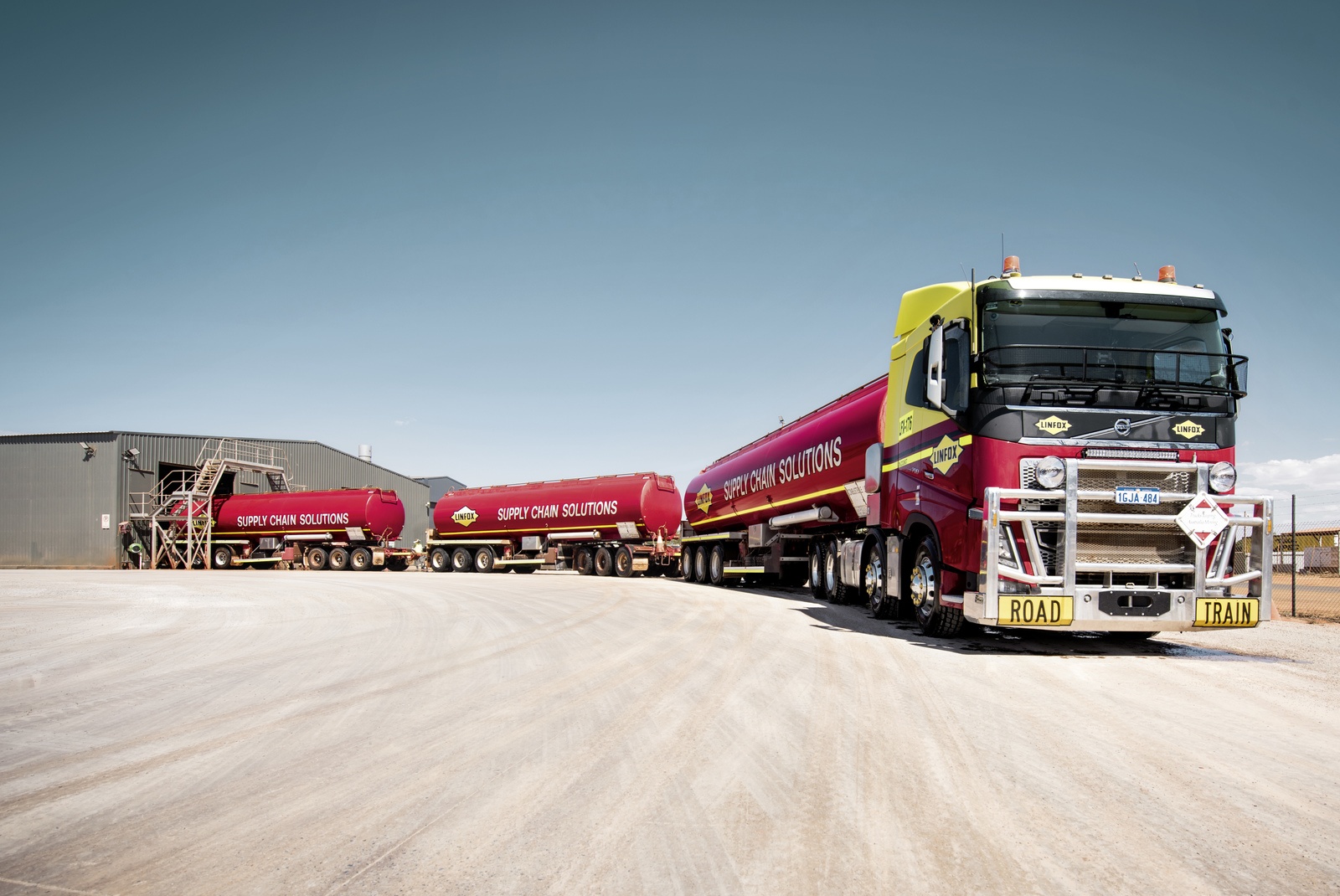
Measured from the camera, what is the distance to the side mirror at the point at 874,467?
1179 centimetres

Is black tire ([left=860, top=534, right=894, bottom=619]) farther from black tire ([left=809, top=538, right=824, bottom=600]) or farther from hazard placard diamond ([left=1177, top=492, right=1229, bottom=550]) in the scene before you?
hazard placard diamond ([left=1177, top=492, right=1229, bottom=550])

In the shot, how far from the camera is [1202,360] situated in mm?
8688

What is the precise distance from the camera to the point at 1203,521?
8.20 meters

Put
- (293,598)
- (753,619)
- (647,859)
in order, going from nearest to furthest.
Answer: (647,859) < (753,619) < (293,598)

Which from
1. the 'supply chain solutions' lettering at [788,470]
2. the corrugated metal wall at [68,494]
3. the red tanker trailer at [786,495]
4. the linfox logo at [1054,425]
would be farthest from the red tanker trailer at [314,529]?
the linfox logo at [1054,425]

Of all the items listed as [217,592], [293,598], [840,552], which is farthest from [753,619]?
[217,592]

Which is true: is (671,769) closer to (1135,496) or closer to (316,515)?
(1135,496)

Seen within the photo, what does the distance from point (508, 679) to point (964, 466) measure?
5.00 m

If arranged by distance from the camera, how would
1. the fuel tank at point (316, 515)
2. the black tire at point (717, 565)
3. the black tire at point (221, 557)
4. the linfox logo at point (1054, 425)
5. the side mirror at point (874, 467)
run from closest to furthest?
the linfox logo at point (1054, 425) → the side mirror at point (874, 467) → the black tire at point (717, 565) → the fuel tank at point (316, 515) → the black tire at point (221, 557)

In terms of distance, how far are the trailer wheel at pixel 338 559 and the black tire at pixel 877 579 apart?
93.3ft

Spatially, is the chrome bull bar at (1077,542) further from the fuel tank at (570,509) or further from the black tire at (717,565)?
the fuel tank at (570,509)

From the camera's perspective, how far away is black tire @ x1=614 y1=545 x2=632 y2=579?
1101 inches

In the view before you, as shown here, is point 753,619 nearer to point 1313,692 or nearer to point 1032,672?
point 1032,672

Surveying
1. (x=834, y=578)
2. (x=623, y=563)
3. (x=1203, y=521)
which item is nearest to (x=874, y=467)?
(x=834, y=578)
